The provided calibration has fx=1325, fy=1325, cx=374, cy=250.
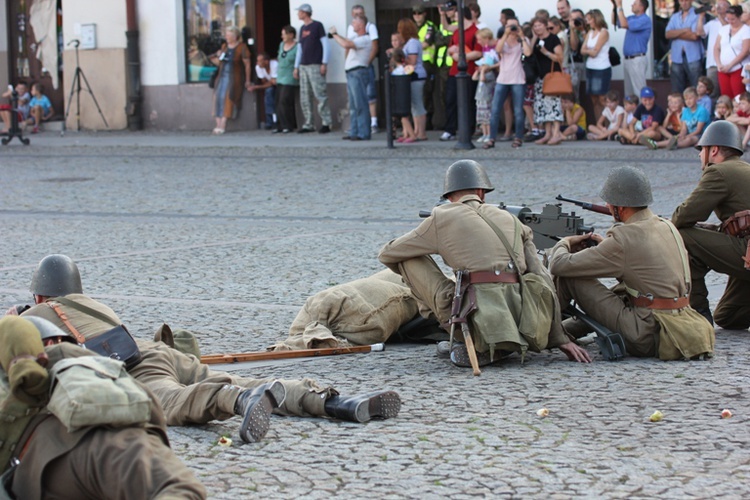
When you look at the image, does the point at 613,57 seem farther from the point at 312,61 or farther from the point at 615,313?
the point at 615,313

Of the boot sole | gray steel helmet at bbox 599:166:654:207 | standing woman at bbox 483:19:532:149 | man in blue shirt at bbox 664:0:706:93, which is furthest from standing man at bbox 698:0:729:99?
the boot sole

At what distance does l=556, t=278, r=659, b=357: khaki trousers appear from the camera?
278 inches

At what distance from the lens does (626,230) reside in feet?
23.4

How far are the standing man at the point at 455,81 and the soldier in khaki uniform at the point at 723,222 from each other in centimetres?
1100

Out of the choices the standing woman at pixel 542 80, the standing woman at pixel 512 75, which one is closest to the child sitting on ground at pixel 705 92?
the standing woman at pixel 542 80

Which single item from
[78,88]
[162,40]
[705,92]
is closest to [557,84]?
[705,92]

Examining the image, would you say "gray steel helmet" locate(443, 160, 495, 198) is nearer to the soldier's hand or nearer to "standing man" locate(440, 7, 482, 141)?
the soldier's hand

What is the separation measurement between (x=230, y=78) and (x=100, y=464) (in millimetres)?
19729

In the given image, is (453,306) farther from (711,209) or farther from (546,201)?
(546,201)

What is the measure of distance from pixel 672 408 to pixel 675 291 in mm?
1263

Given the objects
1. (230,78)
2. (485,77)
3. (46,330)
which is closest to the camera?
(46,330)

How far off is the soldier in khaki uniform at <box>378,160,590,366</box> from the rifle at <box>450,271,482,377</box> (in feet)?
0.22

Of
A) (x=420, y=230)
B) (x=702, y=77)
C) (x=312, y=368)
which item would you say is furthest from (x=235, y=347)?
(x=702, y=77)

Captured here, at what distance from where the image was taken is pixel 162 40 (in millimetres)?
24438
